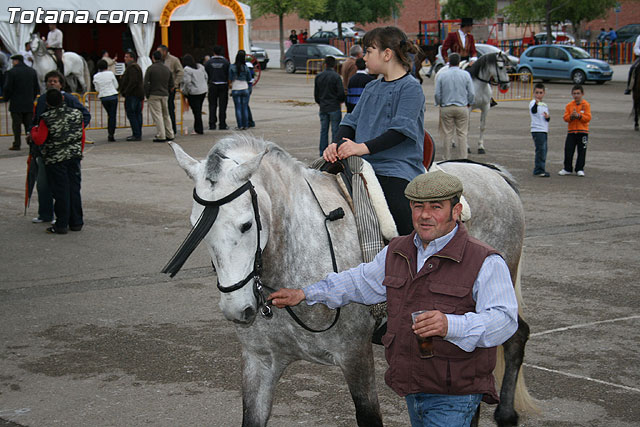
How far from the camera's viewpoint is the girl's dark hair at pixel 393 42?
16.8 feet

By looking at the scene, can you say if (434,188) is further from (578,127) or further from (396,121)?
(578,127)

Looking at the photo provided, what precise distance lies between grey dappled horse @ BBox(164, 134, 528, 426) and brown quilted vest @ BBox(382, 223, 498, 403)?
78 cm

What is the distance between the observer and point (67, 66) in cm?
2777

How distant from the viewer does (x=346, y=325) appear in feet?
15.7

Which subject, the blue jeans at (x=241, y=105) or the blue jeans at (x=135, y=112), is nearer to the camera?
the blue jeans at (x=135, y=112)

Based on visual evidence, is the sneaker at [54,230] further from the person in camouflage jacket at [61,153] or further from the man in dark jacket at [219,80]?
the man in dark jacket at [219,80]

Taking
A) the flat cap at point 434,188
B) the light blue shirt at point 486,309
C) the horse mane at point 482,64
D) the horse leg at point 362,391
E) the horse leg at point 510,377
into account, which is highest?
the flat cap at point 434,188

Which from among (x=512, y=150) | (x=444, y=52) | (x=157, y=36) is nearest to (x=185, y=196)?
(x=512, y=150)

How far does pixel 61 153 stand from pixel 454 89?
837 cm

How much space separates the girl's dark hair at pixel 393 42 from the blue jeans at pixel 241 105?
55.5ft

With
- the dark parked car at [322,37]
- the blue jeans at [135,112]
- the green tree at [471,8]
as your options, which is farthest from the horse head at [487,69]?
the green tree at [471,8]

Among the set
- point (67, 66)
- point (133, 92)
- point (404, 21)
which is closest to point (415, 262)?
point (133, 92)

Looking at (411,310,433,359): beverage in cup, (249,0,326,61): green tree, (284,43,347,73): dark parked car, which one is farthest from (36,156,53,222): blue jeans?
(249,0,326,61): green tree

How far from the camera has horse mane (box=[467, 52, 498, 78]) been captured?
19.9 m
